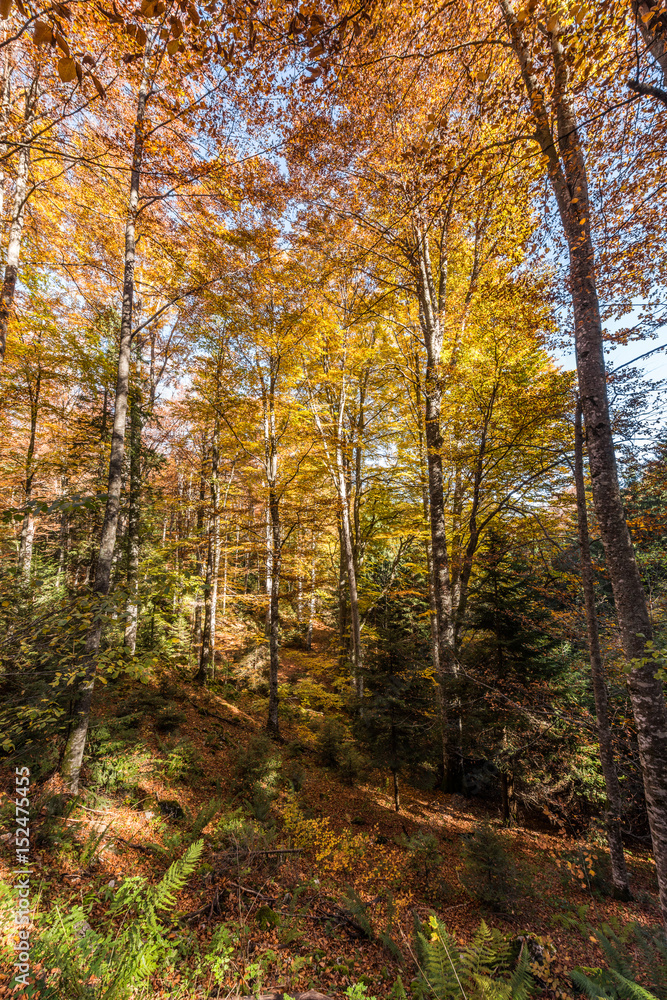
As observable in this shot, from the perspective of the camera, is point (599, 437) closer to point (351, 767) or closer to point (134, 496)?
point (351, 767)

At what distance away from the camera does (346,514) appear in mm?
12055

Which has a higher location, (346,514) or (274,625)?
(346,514)

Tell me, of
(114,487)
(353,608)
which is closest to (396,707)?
(353,608)

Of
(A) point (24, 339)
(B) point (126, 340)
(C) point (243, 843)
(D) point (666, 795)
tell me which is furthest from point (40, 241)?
(D) point (666, 795)

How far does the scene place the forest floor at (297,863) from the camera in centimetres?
386

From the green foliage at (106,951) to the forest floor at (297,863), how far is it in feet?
1.06

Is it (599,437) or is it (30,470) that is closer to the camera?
(599,437)

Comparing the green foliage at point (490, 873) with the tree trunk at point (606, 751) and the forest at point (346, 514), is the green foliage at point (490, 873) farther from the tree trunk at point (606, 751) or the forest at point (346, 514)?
the tree trunk at point (606, 751)

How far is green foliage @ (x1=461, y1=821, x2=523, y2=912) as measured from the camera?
207 inches

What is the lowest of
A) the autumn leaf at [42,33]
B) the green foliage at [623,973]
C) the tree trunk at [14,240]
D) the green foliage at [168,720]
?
the green foliage at [623,973]

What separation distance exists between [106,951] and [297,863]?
330cm

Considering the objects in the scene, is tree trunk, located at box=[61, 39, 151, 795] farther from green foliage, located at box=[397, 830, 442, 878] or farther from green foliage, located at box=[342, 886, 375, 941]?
green foliage, located at box=[397, 830, 442, 878]

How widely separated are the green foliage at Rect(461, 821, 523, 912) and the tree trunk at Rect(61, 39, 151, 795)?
6.24m

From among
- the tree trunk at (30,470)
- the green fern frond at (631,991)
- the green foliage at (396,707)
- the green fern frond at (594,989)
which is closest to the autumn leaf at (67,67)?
the green fern frond at (631,991)
